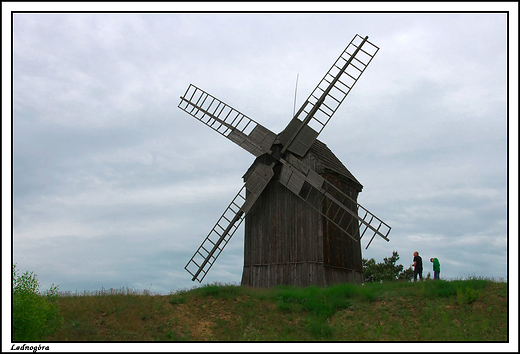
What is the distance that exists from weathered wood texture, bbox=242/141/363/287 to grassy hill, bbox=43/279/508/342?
1.71m

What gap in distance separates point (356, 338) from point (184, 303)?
7.31 metres

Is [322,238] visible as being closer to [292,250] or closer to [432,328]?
[292,250]

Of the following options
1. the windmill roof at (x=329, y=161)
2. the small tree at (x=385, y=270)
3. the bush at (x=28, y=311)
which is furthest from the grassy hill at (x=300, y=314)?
the small tree at (x=385, y=270)

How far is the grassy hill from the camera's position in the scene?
51.2ft

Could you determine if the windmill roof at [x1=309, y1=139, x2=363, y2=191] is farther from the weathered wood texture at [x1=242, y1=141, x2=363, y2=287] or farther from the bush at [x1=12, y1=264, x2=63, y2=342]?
the bush at [x1=12, y1=264, x2=63, y2=342]

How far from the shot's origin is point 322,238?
69.0ft

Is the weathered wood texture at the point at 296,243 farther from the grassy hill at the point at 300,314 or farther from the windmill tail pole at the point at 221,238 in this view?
the grassy hill at the point at 300,314

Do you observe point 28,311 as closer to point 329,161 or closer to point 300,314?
point 300,314

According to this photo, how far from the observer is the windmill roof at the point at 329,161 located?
2256cm

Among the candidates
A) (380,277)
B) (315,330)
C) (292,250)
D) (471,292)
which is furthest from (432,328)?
(380,277)

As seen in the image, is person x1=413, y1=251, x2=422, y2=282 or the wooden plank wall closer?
person x1=413, y1=251, x2=422, y2=282

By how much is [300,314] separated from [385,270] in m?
21.4

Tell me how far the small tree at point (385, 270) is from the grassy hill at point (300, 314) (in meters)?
17.8

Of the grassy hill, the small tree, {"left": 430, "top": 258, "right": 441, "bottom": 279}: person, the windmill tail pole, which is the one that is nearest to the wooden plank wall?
the windmill tail pole
